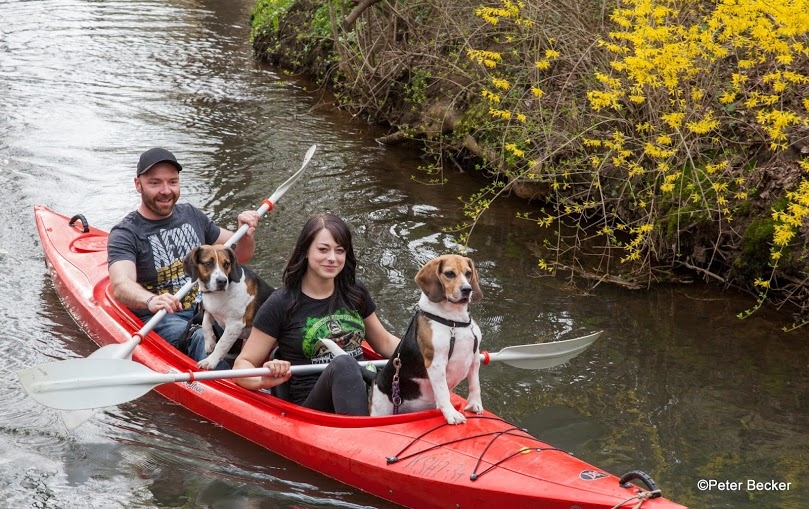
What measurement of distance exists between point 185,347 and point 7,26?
1228 cm

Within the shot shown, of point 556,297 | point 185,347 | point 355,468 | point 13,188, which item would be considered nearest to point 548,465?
point 355,468

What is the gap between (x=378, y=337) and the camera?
493cm

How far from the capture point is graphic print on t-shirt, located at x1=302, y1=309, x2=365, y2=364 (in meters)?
4.65

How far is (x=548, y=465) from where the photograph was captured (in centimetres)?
416

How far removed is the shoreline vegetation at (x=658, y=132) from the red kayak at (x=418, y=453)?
2.61 metres

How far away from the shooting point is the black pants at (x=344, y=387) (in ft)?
15.0

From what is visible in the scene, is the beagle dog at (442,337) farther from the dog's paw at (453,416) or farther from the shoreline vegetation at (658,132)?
the shoreline vegetation at (658,132)

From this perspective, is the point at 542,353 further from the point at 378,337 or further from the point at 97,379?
the point at 97,379

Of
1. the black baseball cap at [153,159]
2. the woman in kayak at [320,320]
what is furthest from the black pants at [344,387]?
the black baseball cap at [153,159]

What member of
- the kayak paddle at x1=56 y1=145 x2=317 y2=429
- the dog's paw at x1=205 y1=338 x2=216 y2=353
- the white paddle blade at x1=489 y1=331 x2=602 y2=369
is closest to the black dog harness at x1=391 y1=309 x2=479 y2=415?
the white paddle blade at x1=489 y1=331 x2=602 y2=369

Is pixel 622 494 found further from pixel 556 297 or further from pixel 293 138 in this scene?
pixel 293 138

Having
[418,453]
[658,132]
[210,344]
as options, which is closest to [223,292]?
[210,344]

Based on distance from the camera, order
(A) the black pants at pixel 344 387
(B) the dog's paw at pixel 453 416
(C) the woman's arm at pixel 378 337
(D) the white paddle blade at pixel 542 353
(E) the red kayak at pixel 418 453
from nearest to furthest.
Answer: (E) the red kayak at pixel 418 453, (B) the dog's paw at pixel 453 416, (A) the black pants at pixel 344 387, (C) the woman's arm at pixel 378 337, (D) the white paddle blade at pixel 542 353

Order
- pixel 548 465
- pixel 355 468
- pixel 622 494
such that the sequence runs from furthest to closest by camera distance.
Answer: pixel 355 468 → pixel 548 465 → pixel 622 494
